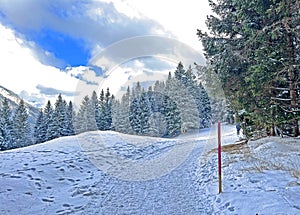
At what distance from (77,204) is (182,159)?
5991mm

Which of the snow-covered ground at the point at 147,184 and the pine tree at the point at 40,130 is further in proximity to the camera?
the pine tree at the point at 40,130

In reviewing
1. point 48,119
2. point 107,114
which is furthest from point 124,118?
point 48,119

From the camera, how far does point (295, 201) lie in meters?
4.90

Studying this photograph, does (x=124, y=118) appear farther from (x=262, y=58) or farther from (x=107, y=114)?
(x=262, y=58)

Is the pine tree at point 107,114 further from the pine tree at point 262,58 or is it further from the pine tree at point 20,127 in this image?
the pine tree at point 262,58

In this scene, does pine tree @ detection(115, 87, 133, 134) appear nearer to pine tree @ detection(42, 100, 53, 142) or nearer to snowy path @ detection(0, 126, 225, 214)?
pine tree @ detection(42, 100, 53, 142)

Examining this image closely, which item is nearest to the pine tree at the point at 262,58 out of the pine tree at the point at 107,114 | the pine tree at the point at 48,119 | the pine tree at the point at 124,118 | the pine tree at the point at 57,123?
the pine tree at the point at 124,118

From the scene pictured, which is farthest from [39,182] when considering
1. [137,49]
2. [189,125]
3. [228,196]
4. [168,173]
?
[189,125]

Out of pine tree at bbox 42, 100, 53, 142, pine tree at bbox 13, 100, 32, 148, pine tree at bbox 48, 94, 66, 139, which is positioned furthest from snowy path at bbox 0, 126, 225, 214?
pine tree at bbox 13, 100, 32, 148

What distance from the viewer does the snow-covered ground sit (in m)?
5.42

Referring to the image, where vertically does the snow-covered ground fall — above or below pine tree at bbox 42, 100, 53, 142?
below

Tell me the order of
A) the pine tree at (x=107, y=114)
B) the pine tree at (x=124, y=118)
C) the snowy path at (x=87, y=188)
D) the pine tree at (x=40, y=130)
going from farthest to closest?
the pine tree at (x=107, y=114)
the pine tree at (x=40, y=130)
the pine tree at (x=124, y=118)
the snowy path at (x=87, y=188)

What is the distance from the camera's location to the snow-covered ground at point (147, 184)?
5418mm

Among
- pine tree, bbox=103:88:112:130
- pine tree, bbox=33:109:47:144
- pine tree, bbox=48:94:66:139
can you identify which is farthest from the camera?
pine tree, bbox=103:88:112:130
